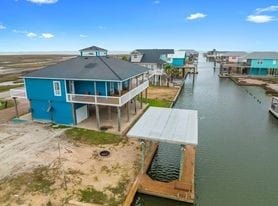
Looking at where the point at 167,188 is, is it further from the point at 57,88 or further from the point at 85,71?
the point at 57,88

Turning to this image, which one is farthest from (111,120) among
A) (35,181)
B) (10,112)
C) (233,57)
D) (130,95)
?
(233,57)

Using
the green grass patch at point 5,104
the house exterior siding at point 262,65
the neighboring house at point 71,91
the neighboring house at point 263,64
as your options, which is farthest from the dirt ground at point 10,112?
the house exterior siding at point 262,65

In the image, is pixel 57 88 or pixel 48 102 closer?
pixel 57 88

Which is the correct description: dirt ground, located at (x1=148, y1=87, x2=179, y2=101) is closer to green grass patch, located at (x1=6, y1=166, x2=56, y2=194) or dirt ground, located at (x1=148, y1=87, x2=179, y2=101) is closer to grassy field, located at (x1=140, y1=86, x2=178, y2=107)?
grassy field, located at (x1=140, y1=86, x2=178, y2=107)

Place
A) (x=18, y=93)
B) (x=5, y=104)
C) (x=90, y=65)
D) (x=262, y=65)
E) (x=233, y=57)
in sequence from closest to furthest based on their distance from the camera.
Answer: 1. (x=90, y=65)
2. (x=18, y=93)
3. (x=5, y=104)
4. (x=262, y=65)
5. (x=233, y=57)

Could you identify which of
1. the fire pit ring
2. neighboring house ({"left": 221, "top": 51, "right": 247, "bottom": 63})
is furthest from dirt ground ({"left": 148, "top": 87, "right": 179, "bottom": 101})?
neighboring house ({"left": 221, "top": 51, "right": 247, "bottom": 63})

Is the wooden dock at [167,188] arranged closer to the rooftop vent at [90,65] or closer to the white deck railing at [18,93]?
the rooftop vent at [90,65]

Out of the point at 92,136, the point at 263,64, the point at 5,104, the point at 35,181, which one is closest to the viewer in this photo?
the point at 35,181
